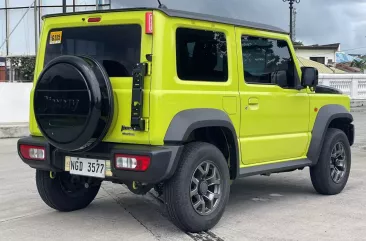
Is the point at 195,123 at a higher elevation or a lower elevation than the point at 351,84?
lower

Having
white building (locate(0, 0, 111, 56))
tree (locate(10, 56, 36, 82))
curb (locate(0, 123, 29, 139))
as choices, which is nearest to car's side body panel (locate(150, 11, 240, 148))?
curb (locate(0, 123, 29, 139))

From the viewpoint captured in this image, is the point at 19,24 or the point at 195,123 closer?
the point at 195,123

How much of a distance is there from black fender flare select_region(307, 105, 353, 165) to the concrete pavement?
0.59 m

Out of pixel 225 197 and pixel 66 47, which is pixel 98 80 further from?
pixel 225 197

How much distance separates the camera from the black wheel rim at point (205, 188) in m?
4.82

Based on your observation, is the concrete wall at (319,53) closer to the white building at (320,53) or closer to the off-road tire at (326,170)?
the white building at (320,53)

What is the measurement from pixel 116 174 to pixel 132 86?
80 cm

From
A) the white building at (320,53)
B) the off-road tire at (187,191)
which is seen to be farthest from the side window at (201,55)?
the white building at (320,53)

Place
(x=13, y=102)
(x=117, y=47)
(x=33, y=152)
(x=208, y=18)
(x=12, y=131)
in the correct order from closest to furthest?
(x=117, y=47) < (x=208, y=18) < (x=33, y=152) < (x=12, y=131) < (x=13, y=102)

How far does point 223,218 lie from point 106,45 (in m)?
2.20

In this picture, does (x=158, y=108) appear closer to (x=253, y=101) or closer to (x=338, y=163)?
(x=253, y=101)

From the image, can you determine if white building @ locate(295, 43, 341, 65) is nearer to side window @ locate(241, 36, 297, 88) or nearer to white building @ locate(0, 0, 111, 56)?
white building @ locate(0, 0, 111, 56)

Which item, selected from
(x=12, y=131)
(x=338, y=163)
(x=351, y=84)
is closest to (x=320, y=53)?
(x=351, y=84)

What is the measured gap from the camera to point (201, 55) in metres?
4.96
